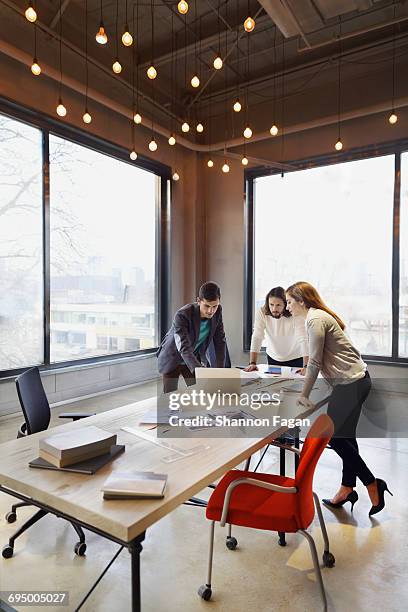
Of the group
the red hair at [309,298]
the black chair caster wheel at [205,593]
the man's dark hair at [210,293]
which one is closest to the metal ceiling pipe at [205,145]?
the man's dark hair at [210,293]

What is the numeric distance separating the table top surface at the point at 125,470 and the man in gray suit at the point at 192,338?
115cm

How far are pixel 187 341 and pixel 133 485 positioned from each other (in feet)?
5.98

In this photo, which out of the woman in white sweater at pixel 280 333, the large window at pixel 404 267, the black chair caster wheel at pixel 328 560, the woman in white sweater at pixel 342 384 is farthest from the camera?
the large window at pixel 404 267

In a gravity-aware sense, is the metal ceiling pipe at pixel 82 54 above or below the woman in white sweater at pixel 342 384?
above

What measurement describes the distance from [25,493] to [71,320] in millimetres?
4016

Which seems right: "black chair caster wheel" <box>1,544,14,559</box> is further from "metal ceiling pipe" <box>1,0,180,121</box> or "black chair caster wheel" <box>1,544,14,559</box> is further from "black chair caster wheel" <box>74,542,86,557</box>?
"metal ceiling pipe" <box>1,0,180,121</box>

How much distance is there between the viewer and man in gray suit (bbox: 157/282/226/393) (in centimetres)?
311

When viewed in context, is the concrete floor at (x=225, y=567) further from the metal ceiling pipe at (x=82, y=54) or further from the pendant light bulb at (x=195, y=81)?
the metal ceiling pipe at (x=82, y=54)

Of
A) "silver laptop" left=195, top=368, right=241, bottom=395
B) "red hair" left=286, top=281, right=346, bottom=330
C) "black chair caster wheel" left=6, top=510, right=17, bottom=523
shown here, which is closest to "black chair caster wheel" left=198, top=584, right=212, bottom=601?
"silver laptop" left=195, top=368, right=241, bottom=395

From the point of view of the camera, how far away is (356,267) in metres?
5.78

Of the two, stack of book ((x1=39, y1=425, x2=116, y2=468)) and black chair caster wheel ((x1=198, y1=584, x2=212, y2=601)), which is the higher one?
stack of book ((x1=39, y1=425, x2=116, y2=468))

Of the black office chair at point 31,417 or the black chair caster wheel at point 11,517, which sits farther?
the black chair caster wheel at point 11,517

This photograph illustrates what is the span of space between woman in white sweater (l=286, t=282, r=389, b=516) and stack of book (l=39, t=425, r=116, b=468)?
1.32 meters

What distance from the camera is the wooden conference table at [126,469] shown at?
3.95ft
